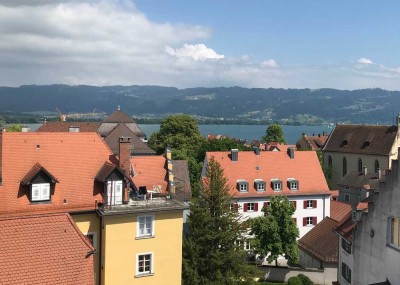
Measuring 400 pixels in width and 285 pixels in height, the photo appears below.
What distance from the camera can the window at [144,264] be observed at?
89.0 ft

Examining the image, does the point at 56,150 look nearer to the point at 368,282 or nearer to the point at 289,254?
the point at 368,282

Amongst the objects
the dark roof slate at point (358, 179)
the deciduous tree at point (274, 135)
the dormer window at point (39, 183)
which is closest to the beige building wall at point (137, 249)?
the dormer window at point (39, 183)

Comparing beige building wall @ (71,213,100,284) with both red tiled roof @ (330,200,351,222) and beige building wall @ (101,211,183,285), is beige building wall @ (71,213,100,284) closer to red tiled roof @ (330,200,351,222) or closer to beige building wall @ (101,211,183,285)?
beige building wall @ (101,211,183,285)

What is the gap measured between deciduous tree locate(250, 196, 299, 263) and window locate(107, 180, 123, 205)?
729 inches

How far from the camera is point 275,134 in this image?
404 feet

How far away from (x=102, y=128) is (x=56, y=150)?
173 ft

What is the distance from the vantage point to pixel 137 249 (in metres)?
27.0

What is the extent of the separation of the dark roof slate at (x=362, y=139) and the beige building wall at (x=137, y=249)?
57.3m

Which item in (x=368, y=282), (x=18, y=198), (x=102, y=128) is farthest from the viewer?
(x=102, y=128)

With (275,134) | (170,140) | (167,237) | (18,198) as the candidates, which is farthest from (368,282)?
(275,134)

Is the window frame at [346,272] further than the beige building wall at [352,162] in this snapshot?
No

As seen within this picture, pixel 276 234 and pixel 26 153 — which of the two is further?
pixel 276 234

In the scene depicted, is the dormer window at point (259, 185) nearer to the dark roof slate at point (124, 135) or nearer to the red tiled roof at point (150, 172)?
the red tiled roof at point (150, 172)

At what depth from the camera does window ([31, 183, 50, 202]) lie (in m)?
26.3
